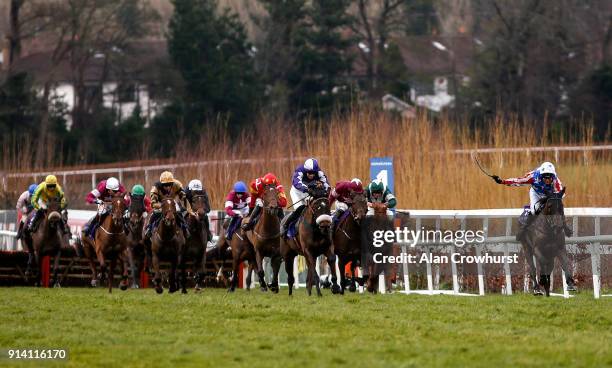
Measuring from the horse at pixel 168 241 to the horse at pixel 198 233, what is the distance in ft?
3.14

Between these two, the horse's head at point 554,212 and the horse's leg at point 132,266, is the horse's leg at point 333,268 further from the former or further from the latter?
the horse's leg at point 132,266

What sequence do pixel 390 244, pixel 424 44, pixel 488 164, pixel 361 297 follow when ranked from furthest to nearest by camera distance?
pixel 424 44
pixel 488 164
pixel 390 244
pixel 361 297

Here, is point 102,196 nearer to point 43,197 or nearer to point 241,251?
point 43,197

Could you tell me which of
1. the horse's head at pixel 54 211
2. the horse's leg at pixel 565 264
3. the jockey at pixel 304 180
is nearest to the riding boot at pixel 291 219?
the jockey at pixel 304 180

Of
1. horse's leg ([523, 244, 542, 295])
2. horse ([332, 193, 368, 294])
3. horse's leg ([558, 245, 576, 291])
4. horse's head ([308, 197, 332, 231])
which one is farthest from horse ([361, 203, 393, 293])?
horse's leg ([558, 245, 576, 291])

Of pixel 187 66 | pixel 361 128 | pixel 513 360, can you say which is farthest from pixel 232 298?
pixel 187 66

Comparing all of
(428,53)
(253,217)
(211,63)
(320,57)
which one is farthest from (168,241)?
(428,53)

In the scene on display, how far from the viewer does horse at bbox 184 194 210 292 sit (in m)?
21.7

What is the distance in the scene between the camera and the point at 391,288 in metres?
20.6

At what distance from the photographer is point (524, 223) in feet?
61.2

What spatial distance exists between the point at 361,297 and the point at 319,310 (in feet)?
7.63

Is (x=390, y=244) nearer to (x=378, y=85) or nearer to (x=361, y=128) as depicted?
(x=361, y=128)

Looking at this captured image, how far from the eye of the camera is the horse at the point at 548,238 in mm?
18016

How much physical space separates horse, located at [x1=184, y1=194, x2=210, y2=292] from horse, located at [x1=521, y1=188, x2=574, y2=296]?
5.69 meters
